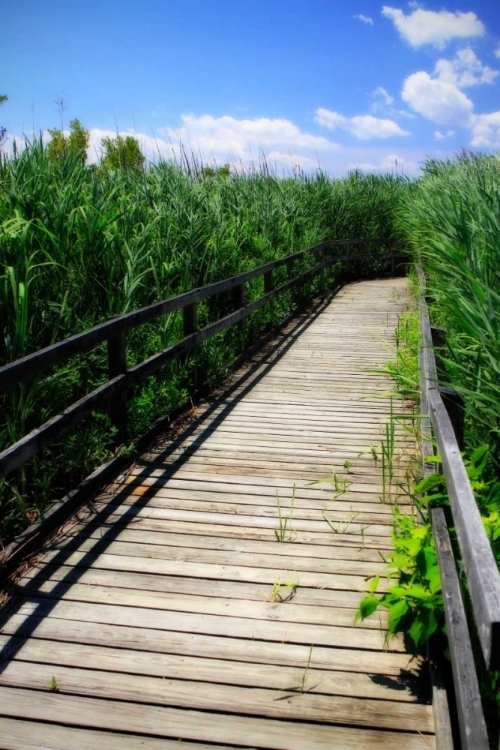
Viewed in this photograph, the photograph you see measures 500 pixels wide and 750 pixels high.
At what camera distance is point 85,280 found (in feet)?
16.6

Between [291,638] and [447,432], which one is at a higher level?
[447,432]

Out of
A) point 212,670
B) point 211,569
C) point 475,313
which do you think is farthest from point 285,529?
point 475,313

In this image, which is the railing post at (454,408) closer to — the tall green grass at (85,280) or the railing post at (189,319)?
the tall green grass at (85,280)

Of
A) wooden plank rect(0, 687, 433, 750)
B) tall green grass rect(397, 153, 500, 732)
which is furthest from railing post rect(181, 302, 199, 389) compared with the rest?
wooden plank rect(0, 687, 433, 750)

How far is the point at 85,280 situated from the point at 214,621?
2.88 meters

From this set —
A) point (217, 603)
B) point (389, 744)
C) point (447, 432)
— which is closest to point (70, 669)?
point (217, 603)

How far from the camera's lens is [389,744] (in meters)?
2.32

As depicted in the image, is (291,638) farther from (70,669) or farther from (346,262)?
(346,262)

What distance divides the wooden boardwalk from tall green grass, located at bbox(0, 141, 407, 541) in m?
0.37

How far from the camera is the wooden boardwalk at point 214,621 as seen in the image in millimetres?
2422

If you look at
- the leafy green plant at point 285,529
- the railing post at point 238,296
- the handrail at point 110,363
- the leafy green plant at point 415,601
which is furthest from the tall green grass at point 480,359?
the railing post at point 238,296

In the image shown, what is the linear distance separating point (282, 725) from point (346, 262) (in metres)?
16.6

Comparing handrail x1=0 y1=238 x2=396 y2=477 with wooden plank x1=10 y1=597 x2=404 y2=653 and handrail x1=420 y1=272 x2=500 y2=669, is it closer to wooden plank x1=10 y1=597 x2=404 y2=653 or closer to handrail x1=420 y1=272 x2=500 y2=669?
wooden plank x1=10 y1=597 x2=404 y2=653

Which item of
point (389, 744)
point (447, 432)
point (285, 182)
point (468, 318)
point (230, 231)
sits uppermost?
point (285, 182)
